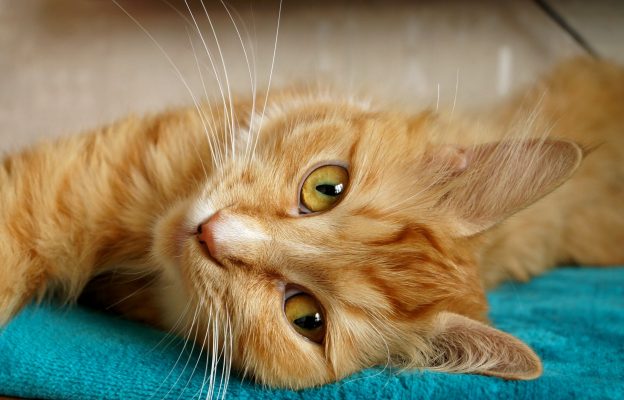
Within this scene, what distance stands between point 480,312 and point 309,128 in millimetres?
552

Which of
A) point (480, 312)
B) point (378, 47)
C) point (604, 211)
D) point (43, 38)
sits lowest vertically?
point (480, 312)

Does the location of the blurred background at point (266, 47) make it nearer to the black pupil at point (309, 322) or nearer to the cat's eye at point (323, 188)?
the cat's eye at point (323, 188)

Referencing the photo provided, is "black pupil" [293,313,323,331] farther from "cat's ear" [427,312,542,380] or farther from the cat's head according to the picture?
"cat's ear" [427,312,542,380]

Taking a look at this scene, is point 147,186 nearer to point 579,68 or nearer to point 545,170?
point 545,170

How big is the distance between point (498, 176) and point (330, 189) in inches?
14.5

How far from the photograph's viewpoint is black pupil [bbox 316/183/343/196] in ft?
4.26

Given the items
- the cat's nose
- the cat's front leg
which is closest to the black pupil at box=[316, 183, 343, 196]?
the cat's nose

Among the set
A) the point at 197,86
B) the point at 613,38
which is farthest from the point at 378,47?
the point at 613,38

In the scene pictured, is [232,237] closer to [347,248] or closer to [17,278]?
[347,248]

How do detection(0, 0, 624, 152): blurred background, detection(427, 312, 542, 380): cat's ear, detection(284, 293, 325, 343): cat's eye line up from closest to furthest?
1. detection(427, 312, 542, 380): cat's ear
2. detection(284, 293, 325, 343): cat's eye
3. detection(0, 0, 624, 152): blurred background

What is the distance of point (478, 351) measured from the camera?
1.20 m

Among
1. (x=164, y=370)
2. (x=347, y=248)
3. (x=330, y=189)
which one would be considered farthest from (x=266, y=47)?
(x=164, y=370)

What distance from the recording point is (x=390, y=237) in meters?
1.29

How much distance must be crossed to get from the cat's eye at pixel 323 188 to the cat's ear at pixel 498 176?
23 centimetres
